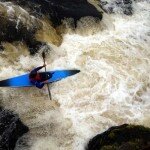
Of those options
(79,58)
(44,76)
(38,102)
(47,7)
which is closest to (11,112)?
(38,102)

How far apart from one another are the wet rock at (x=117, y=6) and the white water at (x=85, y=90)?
1317 millimetres

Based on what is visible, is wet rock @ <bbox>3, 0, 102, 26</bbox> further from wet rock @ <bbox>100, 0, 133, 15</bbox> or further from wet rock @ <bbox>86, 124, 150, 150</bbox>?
wet rock @ <bbox>86, 124, 150, 150</bbox>

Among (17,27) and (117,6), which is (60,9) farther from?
(117,6)

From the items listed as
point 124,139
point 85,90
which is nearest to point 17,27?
point 85,90

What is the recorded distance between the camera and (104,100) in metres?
9.27

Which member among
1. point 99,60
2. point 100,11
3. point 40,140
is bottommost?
point 40,140

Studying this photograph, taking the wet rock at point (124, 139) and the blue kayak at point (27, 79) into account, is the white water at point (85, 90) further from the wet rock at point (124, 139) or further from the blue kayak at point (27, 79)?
the wet rock at point (124, 139)

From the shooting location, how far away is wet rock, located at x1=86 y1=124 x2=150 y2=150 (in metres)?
7.09

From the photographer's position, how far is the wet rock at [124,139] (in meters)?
7.09

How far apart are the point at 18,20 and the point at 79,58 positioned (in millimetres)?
2129

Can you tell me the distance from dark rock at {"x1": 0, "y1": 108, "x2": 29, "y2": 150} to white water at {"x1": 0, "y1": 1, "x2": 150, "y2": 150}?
183 mm

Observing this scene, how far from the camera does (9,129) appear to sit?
7.79 meters

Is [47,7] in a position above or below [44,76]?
above

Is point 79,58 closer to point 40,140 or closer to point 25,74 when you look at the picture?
point 25,74
